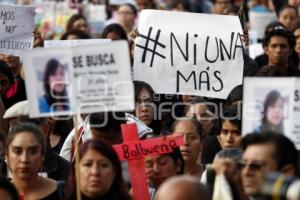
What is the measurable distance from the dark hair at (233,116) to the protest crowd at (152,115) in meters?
0.02

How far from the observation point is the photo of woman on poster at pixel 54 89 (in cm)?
809

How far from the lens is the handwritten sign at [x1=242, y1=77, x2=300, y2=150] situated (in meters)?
7.53

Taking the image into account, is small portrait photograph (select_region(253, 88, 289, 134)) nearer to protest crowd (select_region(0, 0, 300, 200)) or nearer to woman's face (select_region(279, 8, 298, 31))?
protest crowd (select_region(0, 0, 300, 200))

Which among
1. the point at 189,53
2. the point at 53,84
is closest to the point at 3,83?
the point at 189,53

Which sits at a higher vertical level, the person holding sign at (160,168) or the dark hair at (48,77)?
the dark hair at (48,77)

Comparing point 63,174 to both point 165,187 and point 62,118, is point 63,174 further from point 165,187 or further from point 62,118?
point 165,187

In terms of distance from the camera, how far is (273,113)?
7570 millimetres

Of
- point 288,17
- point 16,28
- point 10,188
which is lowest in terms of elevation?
point 10,188

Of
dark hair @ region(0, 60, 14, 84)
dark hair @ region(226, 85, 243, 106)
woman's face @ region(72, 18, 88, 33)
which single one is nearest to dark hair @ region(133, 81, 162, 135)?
dark hair @ region(226, 85, 243, 106)

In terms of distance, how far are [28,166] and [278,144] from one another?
2.08 metres

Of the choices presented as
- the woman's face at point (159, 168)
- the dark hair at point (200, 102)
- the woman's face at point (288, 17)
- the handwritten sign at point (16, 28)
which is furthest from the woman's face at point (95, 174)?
the woman's face at point (288, 17)

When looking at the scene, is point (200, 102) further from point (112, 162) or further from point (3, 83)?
point (112, 162)

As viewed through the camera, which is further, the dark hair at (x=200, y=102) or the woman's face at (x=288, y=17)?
the woman's face at (x=288, y=17)

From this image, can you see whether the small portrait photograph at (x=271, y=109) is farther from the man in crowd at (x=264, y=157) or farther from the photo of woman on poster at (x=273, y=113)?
the man in crowd at (x=264, y=157)
